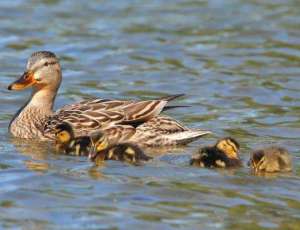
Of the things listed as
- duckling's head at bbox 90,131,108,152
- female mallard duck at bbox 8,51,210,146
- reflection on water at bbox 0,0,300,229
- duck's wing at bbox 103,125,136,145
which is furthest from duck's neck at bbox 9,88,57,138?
duckling's head at bbox 90,131,108,152

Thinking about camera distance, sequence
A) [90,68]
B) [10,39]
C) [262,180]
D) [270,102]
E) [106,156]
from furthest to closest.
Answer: [10,39], [90,68], [270,102], [106,156], [262,180]

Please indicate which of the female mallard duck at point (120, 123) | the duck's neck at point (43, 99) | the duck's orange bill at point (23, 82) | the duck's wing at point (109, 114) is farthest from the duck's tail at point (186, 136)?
the duck's orange bill at point (23, 82)

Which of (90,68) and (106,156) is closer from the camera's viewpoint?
(106,156)

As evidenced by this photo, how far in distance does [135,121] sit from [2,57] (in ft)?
12.9

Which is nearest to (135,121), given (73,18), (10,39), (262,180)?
(262,180)

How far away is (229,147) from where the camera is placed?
858 cm

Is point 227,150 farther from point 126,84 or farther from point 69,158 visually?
point 126,84

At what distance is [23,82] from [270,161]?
2.51m

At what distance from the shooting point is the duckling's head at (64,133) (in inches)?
359

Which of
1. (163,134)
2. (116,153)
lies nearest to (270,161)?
(116,153)

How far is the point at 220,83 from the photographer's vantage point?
11.9m

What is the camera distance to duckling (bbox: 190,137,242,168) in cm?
841

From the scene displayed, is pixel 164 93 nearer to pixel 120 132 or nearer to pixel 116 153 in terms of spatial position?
pixel 120 132

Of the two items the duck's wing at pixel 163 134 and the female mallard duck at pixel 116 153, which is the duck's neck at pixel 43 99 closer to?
the duck's wing at pixel 163 134
